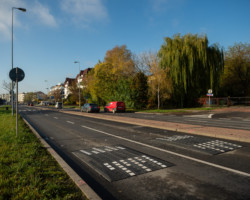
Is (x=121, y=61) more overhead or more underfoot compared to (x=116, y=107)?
more overhead

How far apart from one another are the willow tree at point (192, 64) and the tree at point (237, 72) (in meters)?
6.38

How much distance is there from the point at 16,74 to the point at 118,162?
19.6 feet

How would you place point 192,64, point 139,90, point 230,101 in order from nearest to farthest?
point 192,64 < point 230,101 < point 139,90

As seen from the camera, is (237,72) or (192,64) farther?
(237,72)

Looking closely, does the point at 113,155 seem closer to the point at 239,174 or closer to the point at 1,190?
the point at 1,190

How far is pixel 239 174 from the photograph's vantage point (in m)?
3.89

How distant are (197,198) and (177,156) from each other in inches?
90.2

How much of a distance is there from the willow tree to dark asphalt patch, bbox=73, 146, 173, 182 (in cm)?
2508

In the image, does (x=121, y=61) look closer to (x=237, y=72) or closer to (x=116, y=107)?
(x=116, y=107)

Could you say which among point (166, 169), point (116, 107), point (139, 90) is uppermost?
point (139, 90)

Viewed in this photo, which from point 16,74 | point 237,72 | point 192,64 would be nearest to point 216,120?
point 16,74

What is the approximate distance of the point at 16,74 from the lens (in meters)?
7.50

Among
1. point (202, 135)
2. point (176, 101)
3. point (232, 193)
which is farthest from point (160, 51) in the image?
point (232, 193)

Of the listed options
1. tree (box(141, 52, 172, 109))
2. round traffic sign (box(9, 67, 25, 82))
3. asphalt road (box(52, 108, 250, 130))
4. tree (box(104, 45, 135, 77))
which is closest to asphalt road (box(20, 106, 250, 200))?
round traffic sign (box(9, 67, 25, 82))
